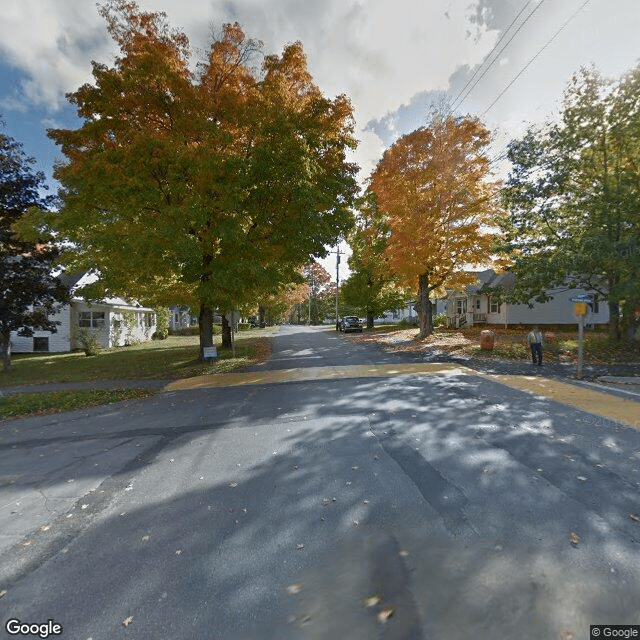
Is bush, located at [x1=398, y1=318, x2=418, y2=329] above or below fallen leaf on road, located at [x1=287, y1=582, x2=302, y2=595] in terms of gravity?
above

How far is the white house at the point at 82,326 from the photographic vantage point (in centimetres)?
2238

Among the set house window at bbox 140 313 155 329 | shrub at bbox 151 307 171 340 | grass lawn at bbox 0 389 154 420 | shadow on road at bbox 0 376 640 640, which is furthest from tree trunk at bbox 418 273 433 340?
house window at bbox 140 313 155 329

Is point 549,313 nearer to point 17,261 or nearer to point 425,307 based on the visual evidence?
point 425,307

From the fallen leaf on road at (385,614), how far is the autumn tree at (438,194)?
17832mm

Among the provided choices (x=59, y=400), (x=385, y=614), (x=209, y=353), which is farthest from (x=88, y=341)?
(x=385, y=614)

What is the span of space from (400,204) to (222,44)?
10561mm

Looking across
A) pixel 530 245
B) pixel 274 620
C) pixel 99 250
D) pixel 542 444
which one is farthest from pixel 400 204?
pixel 274 620

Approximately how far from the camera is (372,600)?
2531 mm

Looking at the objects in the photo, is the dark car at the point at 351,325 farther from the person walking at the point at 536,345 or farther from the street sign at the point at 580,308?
the street sign at the point at 580,308

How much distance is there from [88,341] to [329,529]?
21373mm

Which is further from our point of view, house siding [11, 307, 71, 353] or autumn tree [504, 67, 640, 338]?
house siding [11, 307, 71, 353]

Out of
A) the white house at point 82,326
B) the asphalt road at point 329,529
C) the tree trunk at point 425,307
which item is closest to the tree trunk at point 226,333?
the white house at point 82,326

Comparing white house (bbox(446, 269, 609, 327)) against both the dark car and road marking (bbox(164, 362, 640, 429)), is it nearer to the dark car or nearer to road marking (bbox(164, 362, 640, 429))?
the dark car

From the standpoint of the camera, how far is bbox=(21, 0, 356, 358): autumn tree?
1010 cm
